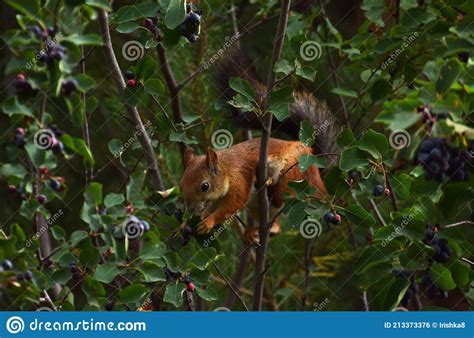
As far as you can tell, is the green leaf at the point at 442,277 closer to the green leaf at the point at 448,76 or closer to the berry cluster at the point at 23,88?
the green leaf at the point at 448,76

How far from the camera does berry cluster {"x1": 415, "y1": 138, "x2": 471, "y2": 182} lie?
1.36m

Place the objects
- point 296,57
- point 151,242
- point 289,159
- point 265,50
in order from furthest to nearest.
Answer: point 265,50 → point 289,159 → point 296,57 → point 151,242

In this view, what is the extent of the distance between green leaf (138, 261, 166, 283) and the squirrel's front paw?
0.33 meters

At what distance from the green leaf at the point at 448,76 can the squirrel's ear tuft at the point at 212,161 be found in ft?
3.14

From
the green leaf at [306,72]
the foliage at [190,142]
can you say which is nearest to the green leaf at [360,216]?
the foliage at [190,142]

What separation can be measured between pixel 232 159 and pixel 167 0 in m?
0.67

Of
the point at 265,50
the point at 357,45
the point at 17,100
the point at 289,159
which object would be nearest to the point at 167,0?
the point at 17,100

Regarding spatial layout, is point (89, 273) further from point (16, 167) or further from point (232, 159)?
point (232, 159)

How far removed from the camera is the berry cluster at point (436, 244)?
1565mm

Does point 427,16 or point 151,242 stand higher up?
point 427,16

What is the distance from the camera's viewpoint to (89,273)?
66.1 inches

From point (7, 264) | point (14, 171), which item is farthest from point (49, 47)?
point (7, 264)

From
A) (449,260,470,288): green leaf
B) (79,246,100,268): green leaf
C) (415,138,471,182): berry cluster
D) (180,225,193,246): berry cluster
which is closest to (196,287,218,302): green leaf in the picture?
(180,225,193,246): berry cluster
